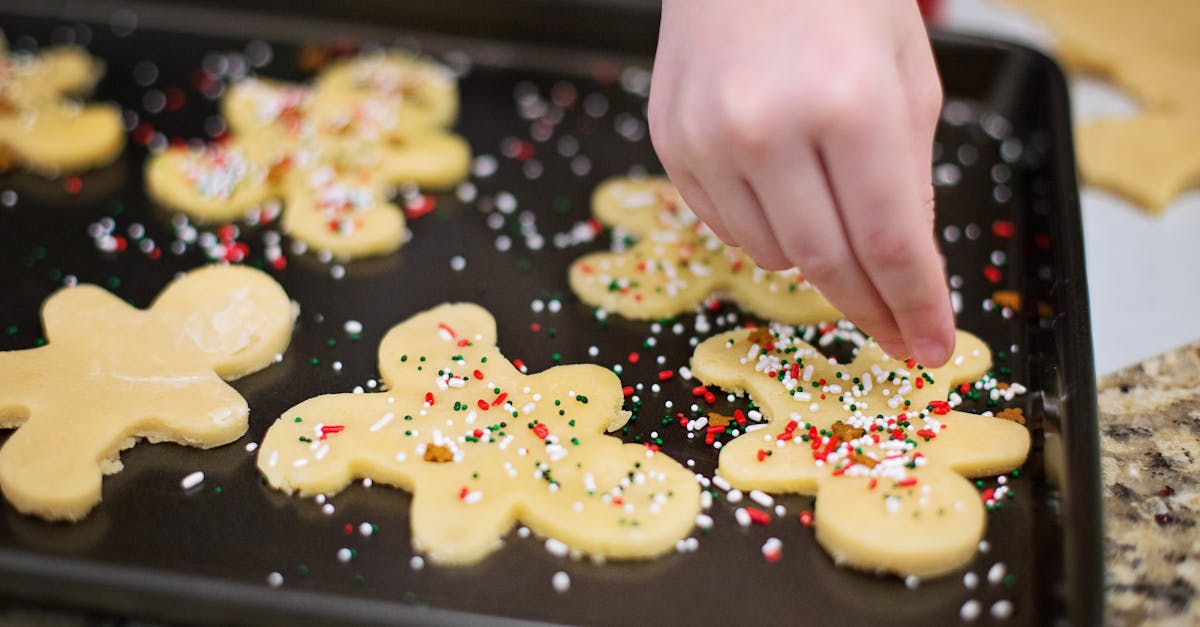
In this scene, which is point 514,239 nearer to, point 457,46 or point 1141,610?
point 457,46

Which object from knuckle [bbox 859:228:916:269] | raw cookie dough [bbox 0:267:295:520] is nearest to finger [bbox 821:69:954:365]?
knuckle [bbox 859:228:916:269]

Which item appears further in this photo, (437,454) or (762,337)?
(762,337)

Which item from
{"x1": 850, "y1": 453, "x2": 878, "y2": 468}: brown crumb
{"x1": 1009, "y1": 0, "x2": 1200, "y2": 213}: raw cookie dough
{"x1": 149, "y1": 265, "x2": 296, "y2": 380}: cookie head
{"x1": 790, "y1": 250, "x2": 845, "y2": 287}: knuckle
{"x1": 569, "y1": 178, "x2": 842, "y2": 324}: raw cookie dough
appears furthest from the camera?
{"x1": 1009, "y1": 0, "x2": 1200, "y2": 213}: raw cookie dough

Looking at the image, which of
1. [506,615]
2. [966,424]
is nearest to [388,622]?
[506,615]

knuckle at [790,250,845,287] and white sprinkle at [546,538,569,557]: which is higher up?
knuckle at [790,250,845,287]

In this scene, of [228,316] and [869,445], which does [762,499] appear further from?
[228,316]

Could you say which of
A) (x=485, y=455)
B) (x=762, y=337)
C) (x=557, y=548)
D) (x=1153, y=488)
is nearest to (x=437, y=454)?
(x=485, y=455)

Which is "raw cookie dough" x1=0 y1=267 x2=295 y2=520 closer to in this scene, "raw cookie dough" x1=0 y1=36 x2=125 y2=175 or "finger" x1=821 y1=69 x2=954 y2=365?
"raw cookie dough" x1=0 y1=36 x2=125 y2=175
